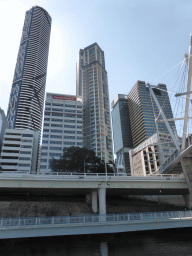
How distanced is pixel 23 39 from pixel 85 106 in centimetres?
11350

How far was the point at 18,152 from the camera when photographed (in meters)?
91.1

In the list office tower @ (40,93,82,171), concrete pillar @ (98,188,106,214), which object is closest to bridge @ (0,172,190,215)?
concrete pillar @ (98,188,106,214)

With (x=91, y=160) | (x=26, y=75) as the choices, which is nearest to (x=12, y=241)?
(x=91, y=160)

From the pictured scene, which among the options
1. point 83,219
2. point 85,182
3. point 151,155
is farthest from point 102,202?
point 151,155

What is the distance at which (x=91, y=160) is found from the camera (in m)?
65.3

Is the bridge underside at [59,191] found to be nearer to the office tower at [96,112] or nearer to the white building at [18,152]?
the white building at [18,152]

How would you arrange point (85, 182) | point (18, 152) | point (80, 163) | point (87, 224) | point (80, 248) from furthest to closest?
point (18, 152) < point (80, 163) < point (85, 182) < point (87, 224) < point (80, 248)

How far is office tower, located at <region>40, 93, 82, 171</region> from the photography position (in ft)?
309

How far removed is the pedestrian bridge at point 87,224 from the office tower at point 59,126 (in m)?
67.5

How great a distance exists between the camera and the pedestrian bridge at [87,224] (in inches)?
848

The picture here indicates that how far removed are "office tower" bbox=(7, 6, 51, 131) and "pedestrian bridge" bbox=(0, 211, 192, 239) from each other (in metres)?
131

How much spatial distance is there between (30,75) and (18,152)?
101 metres

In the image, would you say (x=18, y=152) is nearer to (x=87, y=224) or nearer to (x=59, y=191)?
(x=59, y=191)

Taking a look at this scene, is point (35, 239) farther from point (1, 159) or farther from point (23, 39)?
point (23, 39)
